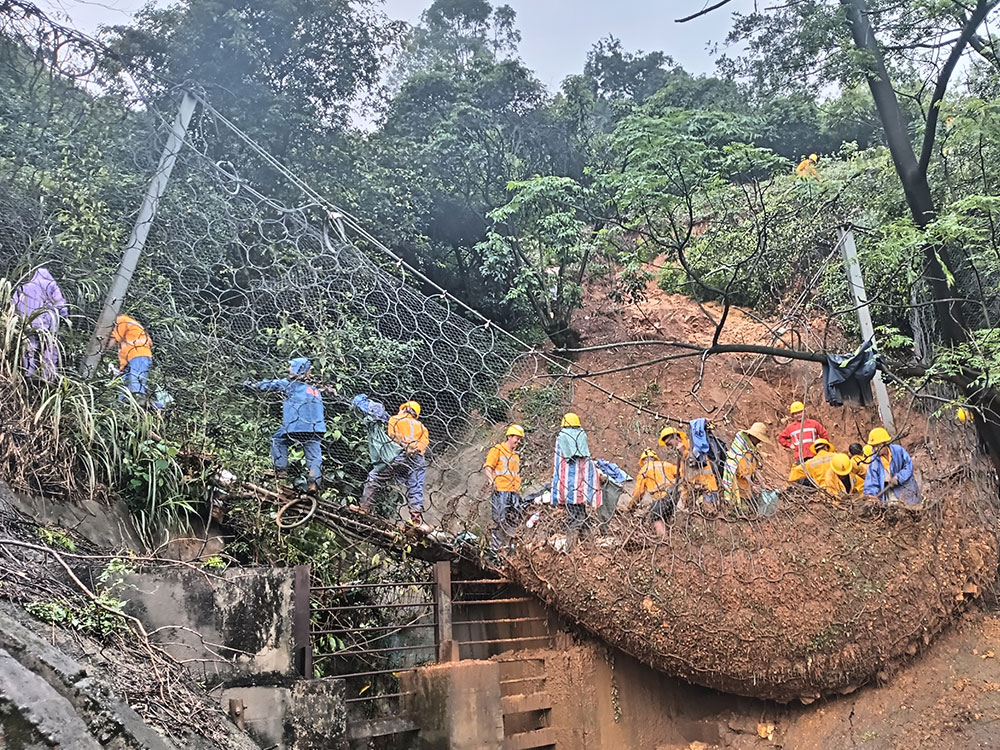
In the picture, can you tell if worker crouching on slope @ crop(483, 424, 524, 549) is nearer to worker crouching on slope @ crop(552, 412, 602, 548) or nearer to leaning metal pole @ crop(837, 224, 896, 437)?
worker crouching on slope @ crop(552, 412, 602, 548)

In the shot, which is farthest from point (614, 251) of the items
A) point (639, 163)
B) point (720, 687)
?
point (720, 687)

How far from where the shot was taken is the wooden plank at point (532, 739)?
559 centimetres

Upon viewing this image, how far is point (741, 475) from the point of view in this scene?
6.41 meters

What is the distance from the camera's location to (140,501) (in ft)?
16.8

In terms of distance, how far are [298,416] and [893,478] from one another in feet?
17.2

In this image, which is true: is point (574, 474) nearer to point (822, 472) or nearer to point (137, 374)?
point (822, 472)

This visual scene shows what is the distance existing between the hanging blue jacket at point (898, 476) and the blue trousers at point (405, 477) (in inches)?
157

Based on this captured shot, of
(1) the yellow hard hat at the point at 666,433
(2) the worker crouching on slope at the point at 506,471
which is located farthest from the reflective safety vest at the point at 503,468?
(1) the yellow hard hat at the point at 666,433

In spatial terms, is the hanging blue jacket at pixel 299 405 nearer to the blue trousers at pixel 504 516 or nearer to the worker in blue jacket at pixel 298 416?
the worker in blue jacket at pixel 298 416

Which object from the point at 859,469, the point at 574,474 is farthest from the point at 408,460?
the point at 859,469

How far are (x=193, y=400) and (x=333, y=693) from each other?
105 inches

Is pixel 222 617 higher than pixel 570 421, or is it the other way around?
pixel 570 421

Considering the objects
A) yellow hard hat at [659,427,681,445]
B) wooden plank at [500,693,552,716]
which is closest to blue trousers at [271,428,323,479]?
wooden plank at [500,693,552,716]

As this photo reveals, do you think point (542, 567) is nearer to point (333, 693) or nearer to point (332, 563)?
point (332, 563)
